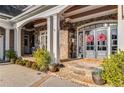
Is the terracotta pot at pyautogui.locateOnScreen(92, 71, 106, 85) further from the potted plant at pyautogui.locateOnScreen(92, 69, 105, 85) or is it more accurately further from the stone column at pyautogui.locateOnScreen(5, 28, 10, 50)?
the stone column at pyautogui.locateOnScreen(5, 28, 10, 50)

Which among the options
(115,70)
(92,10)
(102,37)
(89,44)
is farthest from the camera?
(89,44)

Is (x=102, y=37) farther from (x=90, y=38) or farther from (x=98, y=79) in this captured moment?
(x=98, y=79)

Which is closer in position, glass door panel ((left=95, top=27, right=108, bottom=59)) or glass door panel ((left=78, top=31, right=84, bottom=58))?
glass door panel ((left=95, top=27, right=108, bottom=59))

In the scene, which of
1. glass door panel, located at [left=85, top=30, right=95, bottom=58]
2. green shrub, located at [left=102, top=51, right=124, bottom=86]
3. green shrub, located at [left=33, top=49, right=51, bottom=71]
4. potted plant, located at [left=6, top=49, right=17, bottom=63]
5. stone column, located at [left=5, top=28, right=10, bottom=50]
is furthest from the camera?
stone column, located at [left=5, top=28, right=10, bottom=50]

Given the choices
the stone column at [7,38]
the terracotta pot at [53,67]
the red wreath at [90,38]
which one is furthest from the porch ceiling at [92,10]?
the stone column at [7,38]

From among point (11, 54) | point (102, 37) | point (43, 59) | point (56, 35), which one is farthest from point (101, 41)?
point (11, 54)

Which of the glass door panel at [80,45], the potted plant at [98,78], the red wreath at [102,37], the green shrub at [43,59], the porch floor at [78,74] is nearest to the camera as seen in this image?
the potted plant at [98,78]

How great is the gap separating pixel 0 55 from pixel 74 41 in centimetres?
694

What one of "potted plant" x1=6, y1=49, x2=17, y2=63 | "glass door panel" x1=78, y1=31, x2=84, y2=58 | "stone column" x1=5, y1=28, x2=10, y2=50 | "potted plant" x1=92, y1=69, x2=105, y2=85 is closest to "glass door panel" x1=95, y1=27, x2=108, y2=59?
"glass door panel" x1=78, y1=31, x2=84, y2=58

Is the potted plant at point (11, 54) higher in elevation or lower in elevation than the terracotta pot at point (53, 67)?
higher

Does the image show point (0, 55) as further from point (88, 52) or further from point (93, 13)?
point (93, 13)

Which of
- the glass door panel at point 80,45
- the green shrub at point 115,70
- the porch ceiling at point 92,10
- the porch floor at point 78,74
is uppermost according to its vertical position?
the porch ceiling at point 92,10

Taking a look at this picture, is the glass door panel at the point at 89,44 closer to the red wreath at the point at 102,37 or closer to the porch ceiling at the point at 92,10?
the red wreath at the point at 102,37
